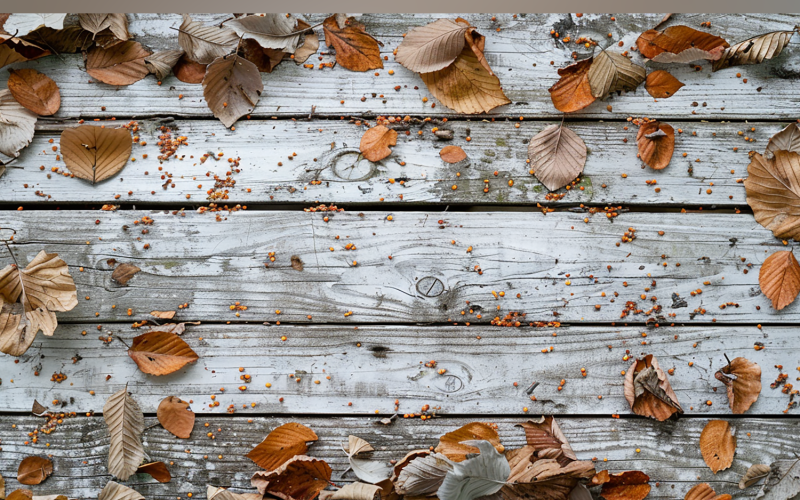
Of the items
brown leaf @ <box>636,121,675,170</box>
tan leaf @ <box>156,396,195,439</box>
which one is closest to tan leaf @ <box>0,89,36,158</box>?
tan leaf @ <box>156,396,195,439</box>

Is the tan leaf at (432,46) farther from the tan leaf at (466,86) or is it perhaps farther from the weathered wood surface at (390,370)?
the weathered wood surface at (390,370)

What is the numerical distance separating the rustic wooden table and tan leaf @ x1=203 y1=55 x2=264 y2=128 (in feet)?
0.11

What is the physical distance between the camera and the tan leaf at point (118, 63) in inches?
46.4

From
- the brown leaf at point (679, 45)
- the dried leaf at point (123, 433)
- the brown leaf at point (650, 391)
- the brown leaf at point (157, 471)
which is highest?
the brown leaf at point (679, 45)

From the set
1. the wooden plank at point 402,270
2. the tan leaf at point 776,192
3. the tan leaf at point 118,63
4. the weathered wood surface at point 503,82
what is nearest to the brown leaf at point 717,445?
the wooden plank at point 402,270

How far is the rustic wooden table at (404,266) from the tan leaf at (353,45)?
3cm

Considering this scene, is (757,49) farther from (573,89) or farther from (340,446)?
(340,446)

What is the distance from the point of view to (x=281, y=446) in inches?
44.6

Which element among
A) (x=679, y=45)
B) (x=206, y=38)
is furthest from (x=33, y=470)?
(x=679, y=45)

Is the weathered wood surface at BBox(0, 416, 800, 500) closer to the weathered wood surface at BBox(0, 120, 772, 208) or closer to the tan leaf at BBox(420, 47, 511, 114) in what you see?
the weathered wood surface at BBox(0, 120, 772, 208)

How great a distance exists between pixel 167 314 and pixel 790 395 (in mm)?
1487

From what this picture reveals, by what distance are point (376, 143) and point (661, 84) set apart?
70 centimetres

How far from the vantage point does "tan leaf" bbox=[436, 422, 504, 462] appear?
1.12m

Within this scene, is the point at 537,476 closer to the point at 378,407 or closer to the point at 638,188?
the point at 378,407
